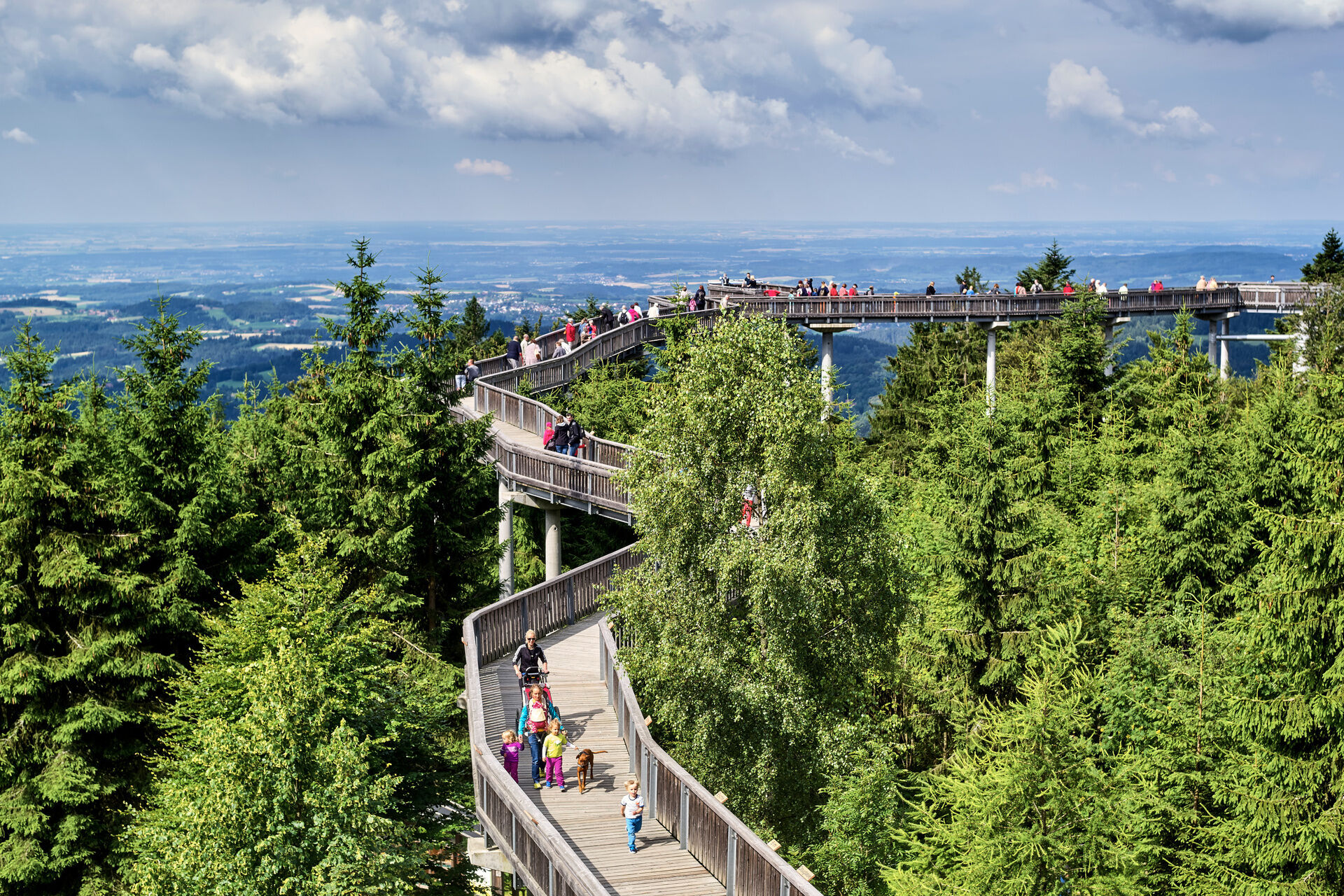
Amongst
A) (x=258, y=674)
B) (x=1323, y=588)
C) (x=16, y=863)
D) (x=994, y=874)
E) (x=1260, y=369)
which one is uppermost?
(x=1260, y=369)

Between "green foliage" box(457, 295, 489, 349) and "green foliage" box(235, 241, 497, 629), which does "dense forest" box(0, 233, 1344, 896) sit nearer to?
"green foliage" box(235, 241, 497, 629)

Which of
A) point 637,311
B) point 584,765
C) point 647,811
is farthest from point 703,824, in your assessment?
point 637,311

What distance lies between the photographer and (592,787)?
17547 millimetres

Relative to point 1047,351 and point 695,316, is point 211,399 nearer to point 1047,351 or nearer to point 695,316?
point 695,316

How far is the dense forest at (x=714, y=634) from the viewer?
55.5 ft

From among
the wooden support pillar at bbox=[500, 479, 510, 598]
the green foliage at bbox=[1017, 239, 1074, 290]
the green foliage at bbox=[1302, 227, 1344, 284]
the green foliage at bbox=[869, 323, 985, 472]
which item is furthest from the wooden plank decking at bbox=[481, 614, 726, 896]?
the green foliage at bbox=[1302, 227, 1344, 284]

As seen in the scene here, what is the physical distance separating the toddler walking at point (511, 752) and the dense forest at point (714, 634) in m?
1.81

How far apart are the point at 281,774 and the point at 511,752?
126 inches

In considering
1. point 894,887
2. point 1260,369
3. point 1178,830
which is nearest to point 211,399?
point 894,887

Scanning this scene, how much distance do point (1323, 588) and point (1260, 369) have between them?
20.6 meters

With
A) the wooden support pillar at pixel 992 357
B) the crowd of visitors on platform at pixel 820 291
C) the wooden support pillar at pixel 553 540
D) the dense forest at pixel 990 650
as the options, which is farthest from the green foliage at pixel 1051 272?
the wooden support pillar at pixel 553 540

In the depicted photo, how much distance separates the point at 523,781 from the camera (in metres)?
17.7

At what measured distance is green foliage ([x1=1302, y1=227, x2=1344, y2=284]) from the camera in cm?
5972

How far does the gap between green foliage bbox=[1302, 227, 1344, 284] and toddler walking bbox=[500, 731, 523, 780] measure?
53611mm
